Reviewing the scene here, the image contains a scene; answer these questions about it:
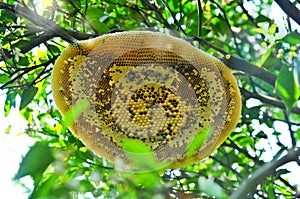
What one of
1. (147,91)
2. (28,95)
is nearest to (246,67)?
(147,91)

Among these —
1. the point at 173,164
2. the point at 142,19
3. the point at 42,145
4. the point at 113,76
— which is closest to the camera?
the point at 42,145

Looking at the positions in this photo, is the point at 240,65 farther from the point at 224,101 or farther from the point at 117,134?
the point at 117,134

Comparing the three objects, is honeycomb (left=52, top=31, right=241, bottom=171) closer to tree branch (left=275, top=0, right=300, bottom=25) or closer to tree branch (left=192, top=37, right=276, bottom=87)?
tree branch (left=192, top=37, right=276, bottom=87)

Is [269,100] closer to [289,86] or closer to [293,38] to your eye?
[293,38]

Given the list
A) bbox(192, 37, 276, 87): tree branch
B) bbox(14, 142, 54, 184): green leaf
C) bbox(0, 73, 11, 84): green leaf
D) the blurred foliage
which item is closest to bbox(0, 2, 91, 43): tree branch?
the blurred foliage

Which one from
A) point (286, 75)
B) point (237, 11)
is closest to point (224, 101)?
point (286, 75)

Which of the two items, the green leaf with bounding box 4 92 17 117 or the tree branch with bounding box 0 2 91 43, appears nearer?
the tree branch with bounding box 0 2 91 43

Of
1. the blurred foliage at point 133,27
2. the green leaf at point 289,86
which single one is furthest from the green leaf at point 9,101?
the green leaf at point 289,86
